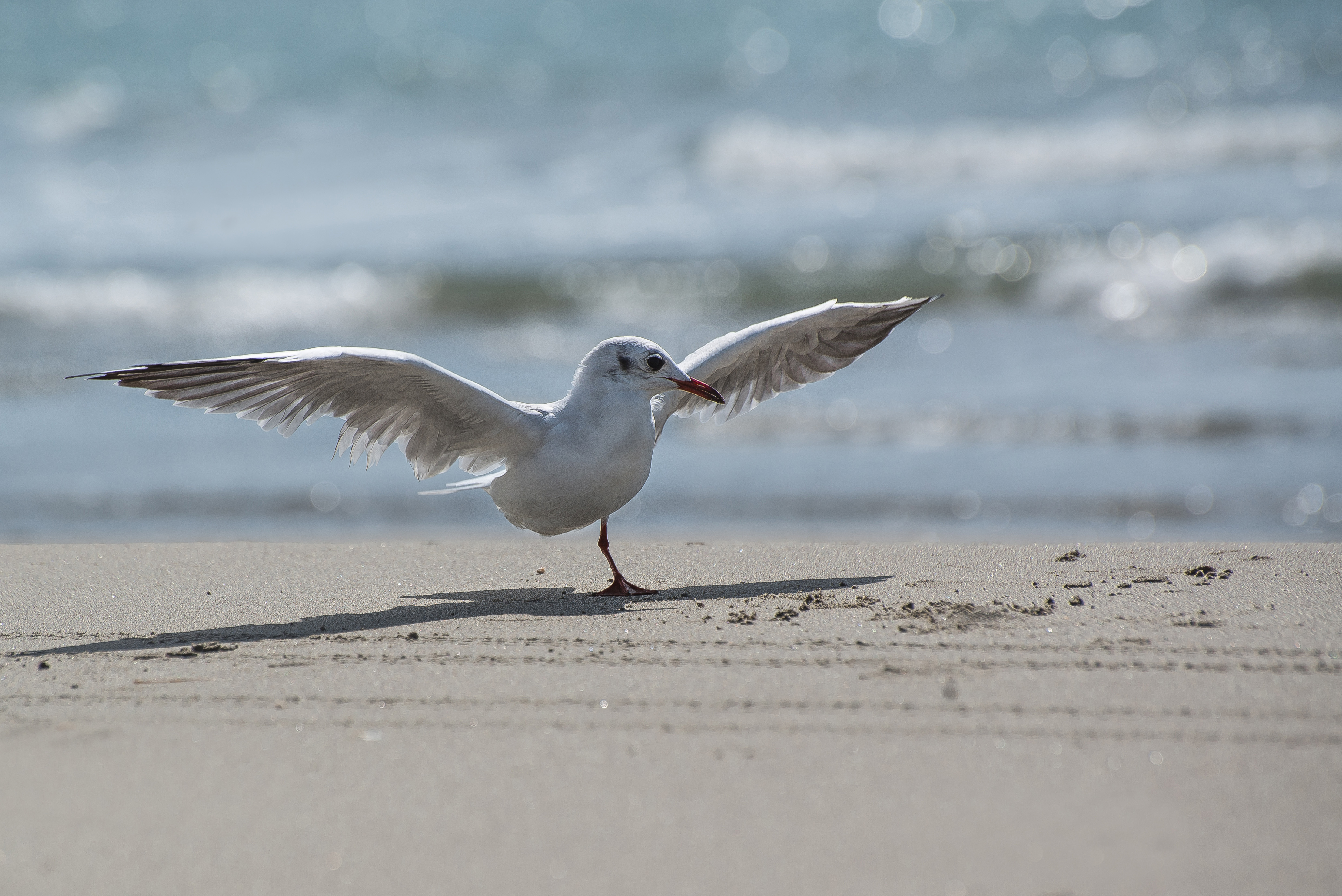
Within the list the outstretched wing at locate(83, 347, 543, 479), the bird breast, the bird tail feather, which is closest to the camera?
the outstretched wing at locate(83, 347, 543, 479)

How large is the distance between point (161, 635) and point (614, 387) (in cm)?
155

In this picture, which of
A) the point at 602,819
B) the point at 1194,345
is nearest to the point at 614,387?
the point at 602,819

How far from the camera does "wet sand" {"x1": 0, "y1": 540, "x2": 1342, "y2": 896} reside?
7.25 feet

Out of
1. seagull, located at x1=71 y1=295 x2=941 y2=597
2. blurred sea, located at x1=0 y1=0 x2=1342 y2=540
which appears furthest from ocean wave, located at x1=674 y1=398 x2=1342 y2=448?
seagull, located at x1=71 y1=295 x2=941 y2=597

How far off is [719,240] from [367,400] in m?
9.62

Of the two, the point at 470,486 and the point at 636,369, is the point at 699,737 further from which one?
the point at 470,486

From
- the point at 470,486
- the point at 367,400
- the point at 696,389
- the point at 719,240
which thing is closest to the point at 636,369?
the point at 696,389

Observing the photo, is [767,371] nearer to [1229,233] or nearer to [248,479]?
[248,479]

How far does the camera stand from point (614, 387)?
163 inches

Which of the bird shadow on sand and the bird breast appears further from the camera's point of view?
the bird breast

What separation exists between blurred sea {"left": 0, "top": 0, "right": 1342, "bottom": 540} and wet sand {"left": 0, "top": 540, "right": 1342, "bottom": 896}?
5.94 feet

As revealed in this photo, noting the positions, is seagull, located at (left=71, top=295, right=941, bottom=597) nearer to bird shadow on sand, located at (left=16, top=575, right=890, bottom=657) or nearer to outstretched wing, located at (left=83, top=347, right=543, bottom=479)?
outstretched wing, located at (left=83, top=347, right=543, bottom=479)

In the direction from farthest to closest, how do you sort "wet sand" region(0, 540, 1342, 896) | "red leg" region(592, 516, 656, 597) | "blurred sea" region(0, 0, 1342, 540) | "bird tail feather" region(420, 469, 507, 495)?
"blurred sea" region(0, 0, 1342, 540)
"bird tail feather" region(420, 469, 507, 495)
"red leg" region(592, 516, 656, 597)
"wet sand" region(0, 540, 1342, 896)

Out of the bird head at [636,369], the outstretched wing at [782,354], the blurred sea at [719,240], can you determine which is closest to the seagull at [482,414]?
the bird head at [636,369]
